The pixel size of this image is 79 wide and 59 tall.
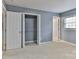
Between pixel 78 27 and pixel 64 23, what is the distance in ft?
25.5

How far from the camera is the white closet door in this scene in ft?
17.2

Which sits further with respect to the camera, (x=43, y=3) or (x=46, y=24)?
(x=46, y=24)

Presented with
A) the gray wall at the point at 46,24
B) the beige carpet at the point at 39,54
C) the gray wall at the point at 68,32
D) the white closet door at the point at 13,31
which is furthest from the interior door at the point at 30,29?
the gray wall at the point at 68,32

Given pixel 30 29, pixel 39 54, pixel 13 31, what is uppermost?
pixel 30 29

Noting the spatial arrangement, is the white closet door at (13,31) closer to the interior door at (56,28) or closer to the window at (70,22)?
the interior door at (56,28)

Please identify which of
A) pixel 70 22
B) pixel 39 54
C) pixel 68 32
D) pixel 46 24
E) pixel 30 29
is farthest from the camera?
pixel 46 24

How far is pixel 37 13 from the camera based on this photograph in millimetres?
7133

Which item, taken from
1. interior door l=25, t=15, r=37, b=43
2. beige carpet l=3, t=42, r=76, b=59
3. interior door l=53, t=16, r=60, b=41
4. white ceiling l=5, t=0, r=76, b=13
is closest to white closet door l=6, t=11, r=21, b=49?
beige carpet l=3, t=42, r=76, b=59

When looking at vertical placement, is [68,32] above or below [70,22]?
below

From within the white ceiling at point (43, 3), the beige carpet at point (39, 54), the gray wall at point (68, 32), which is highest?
the white ceiling at point (43, 3)

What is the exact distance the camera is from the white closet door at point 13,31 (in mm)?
5238

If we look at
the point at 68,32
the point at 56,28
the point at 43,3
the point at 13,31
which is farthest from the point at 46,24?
the point at 13,31

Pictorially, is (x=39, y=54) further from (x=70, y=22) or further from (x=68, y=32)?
(x=70, y=22)

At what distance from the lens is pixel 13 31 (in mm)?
5379
